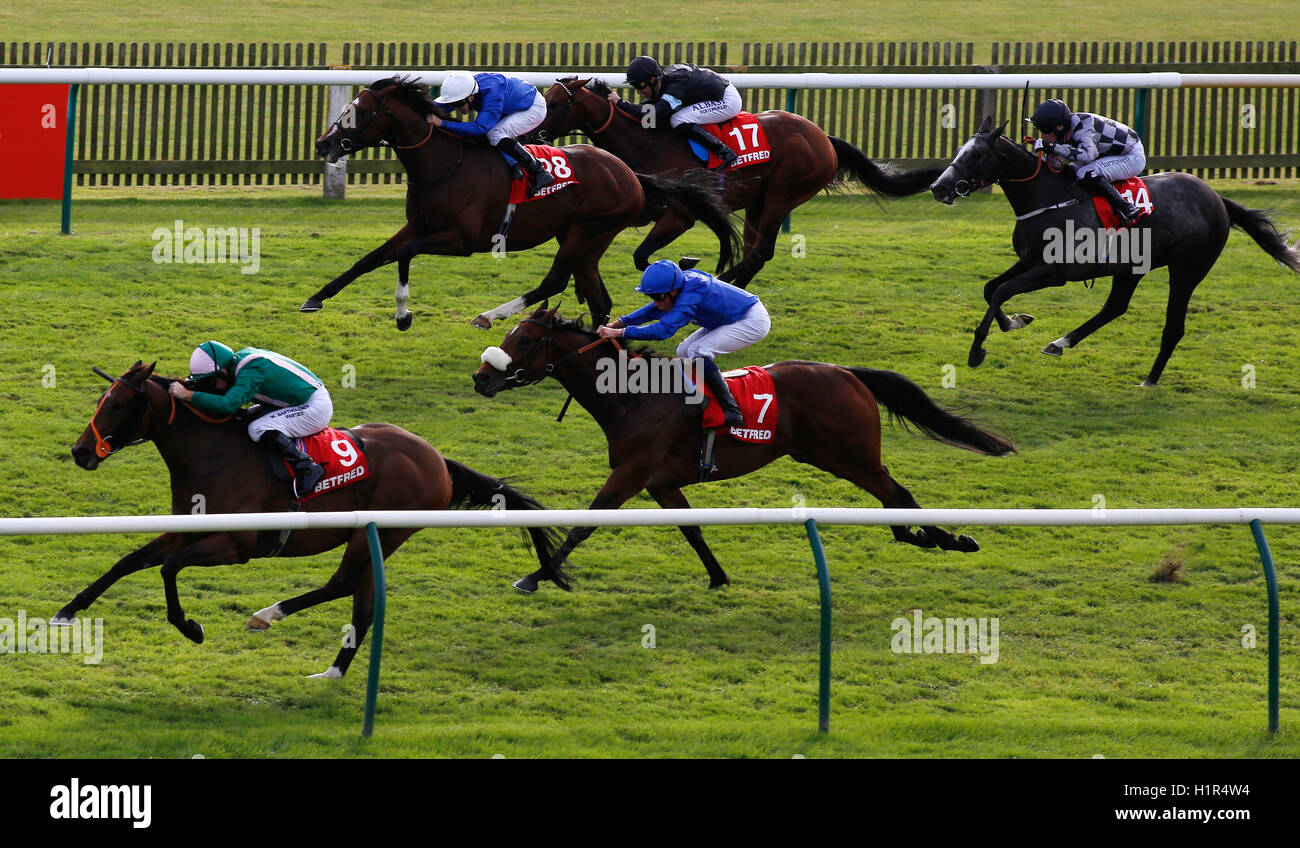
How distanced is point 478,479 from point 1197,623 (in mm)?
3556

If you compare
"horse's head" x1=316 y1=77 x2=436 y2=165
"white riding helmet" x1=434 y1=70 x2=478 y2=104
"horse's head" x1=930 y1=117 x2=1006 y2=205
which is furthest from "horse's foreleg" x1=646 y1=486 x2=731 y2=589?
"horse's head" x1=930 y1=117 x2=1006 y2=205

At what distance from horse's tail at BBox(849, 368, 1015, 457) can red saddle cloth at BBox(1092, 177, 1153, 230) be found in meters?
2.79

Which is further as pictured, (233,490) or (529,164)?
(529,164)

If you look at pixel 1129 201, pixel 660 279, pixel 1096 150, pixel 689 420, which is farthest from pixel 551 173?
Result: pixel 1129 201

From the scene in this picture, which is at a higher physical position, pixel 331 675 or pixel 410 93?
pixel 410 93

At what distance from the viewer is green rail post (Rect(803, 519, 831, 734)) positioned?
6.36 meters

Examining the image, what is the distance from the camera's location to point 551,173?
11.0 m

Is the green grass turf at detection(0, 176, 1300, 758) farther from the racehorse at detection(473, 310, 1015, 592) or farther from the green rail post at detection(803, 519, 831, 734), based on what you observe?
the racehorse at detection(473, 310, 1015, 592)

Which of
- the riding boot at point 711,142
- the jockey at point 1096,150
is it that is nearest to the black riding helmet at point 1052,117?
the jockey at point 1096,150

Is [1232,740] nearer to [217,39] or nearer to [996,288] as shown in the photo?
[996,288]

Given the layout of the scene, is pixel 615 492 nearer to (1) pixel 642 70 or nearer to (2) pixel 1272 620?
(2) pixel 1272 620

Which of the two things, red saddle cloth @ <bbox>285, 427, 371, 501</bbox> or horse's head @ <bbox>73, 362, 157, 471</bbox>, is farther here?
red saddle cloth @ <bbox>285, 427, 371, 501</bbox>

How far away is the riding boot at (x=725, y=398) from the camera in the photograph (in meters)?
8.74

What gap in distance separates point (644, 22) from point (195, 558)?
18.0 m
